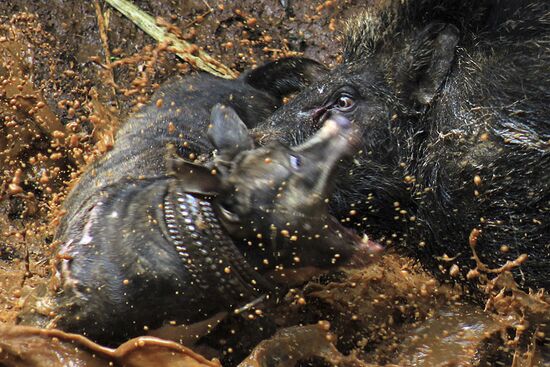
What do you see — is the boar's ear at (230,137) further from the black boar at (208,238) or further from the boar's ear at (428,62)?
the boar's ear at (428,62)

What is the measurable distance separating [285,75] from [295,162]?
1.57 meters

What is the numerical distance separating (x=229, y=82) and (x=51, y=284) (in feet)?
5.32

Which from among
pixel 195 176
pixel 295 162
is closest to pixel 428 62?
pixel 295 162

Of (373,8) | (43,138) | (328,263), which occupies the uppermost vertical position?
(373,8)

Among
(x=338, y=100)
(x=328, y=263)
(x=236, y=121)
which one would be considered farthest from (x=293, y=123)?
(x=328, y=263)

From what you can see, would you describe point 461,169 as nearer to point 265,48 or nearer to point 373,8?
point 373,8

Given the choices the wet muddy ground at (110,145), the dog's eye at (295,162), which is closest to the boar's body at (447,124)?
the wet muddy ground at (110,145)

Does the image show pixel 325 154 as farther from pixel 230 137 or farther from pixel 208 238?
pixel 208 238

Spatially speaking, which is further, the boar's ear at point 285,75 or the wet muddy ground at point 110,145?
the boar's ear at point 285,75

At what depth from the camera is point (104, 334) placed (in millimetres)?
3551

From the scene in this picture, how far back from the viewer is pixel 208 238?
3.44 metres

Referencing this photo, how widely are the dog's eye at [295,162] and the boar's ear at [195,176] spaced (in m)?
0.29

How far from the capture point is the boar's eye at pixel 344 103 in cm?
381

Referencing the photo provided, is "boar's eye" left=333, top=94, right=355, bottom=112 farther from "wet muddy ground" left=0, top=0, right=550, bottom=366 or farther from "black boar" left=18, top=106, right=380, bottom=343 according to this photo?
"wet muddy ground" left=0, top=0, right=550, bottom=366
